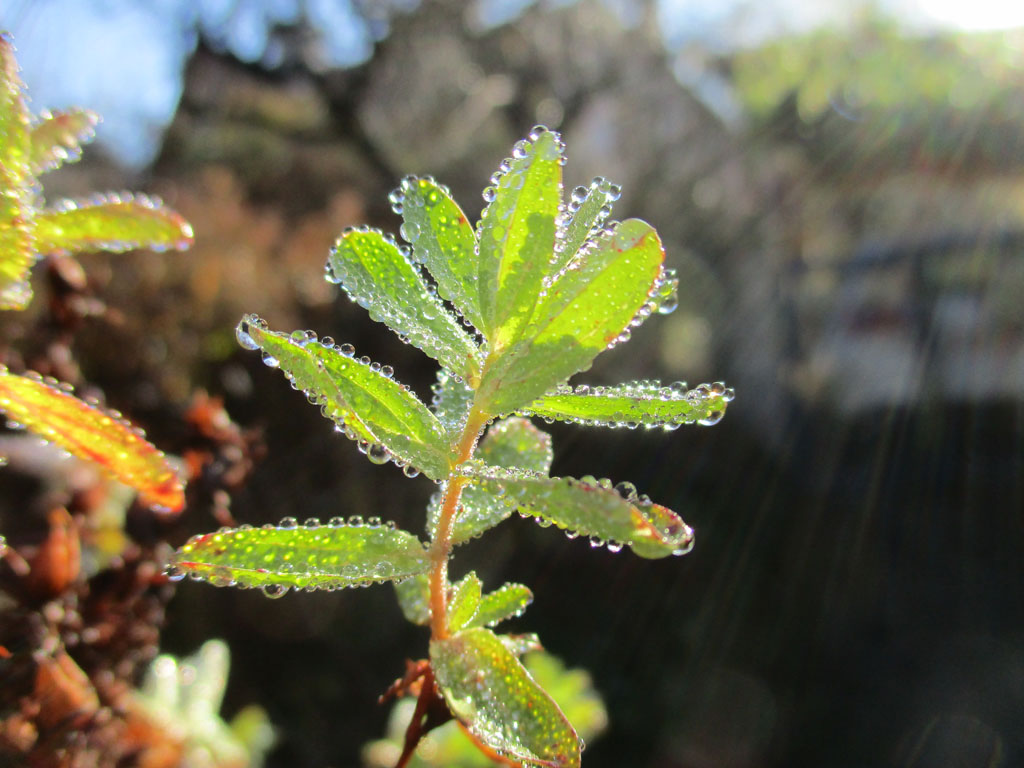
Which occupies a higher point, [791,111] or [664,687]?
[791,111]

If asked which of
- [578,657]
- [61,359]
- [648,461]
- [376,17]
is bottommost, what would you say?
[578,657]

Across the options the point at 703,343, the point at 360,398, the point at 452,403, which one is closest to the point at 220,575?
the point at 360,398

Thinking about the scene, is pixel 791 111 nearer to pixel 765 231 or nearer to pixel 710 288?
pixel 765 231

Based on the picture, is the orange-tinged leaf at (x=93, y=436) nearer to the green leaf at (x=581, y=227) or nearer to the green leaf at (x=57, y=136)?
the green leaf at (x=57, y=136)

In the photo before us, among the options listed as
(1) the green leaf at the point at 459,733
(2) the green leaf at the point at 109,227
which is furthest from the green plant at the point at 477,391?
(1) the green leaf at the point at 459,733

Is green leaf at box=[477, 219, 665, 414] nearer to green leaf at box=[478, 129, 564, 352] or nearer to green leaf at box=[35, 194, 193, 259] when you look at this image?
green leaf at box=[478, 129, 564, 352]

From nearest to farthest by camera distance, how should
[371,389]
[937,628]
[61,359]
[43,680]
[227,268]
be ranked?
1. [371,389]
2. [43,680]
3. [61,359]
4. [227,268]
5. [937,628]

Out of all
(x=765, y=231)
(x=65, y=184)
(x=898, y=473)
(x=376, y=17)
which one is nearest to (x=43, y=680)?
(x=65, y=184)

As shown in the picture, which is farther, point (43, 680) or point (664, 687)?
point (664, 687)
